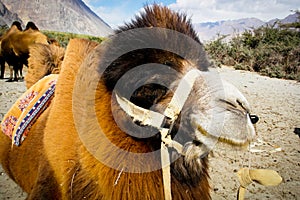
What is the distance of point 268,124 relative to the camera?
6.76 meters

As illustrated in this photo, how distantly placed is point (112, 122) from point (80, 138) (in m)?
0.21

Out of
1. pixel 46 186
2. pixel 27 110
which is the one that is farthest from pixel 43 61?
pixel 46 186

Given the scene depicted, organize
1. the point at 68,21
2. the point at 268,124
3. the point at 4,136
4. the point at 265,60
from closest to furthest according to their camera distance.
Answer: the point at 4,136 < the point at 268,124 < the point at 265,60 < the point at 68,21

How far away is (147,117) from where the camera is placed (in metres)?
1.50

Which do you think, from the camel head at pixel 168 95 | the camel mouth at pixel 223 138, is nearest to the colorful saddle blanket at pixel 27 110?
the camel head at pixel 168 95

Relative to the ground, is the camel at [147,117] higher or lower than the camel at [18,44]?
higher

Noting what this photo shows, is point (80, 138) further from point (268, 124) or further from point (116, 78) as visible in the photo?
point (268, 124)

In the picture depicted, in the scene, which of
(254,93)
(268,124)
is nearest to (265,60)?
(254,93)

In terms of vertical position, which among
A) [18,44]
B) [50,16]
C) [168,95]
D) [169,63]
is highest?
[169,63]

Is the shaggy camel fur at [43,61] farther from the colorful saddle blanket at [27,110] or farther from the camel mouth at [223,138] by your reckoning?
the camel mouth at [223,138]

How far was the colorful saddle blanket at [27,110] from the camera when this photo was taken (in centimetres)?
228

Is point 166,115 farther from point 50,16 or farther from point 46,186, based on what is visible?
point 50,16

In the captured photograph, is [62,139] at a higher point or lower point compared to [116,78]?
lower

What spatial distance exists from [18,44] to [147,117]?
11787mm
